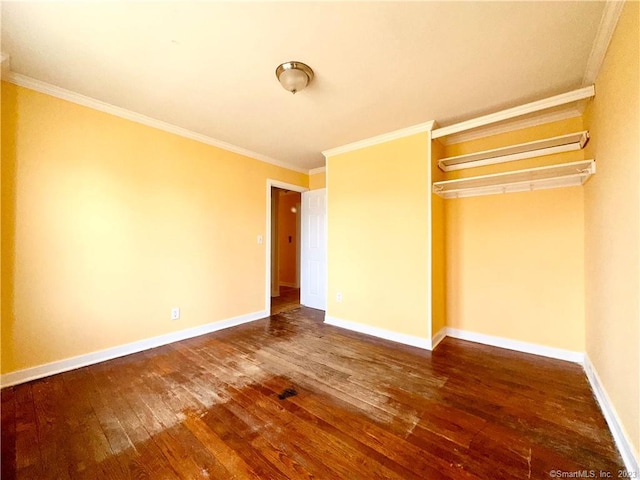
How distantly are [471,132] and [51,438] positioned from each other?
4328 millimetres

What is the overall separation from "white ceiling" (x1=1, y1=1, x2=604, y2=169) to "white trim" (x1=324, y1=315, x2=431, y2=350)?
2.42 m

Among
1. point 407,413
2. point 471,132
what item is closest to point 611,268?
point 407,413

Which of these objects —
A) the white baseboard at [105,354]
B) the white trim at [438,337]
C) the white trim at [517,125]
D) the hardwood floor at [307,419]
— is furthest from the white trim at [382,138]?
the white baseboard at [105,354]

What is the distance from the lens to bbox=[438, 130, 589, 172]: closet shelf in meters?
2.24

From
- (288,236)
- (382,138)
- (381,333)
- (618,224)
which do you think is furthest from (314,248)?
(618,224)

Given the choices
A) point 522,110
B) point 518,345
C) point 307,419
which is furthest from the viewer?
point 518,345

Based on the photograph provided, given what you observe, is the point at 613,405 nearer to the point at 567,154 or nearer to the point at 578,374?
the point at 578,374

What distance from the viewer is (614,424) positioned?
1.45 meters

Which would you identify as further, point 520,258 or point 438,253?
point 438,253

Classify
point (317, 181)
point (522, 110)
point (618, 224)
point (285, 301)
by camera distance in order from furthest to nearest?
1. point (285, 301)
2. point (317, 181)
3. point (522, 110)
4. point (618, 224)

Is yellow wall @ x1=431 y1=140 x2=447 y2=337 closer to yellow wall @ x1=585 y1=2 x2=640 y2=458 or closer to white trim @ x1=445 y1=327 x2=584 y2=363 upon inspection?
white trim @ x1=445 y1=327 x2=584 y2=363

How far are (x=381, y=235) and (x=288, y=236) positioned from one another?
3580mm

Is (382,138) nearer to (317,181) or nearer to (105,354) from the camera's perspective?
(317,181)

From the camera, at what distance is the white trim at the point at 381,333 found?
2.71 m
